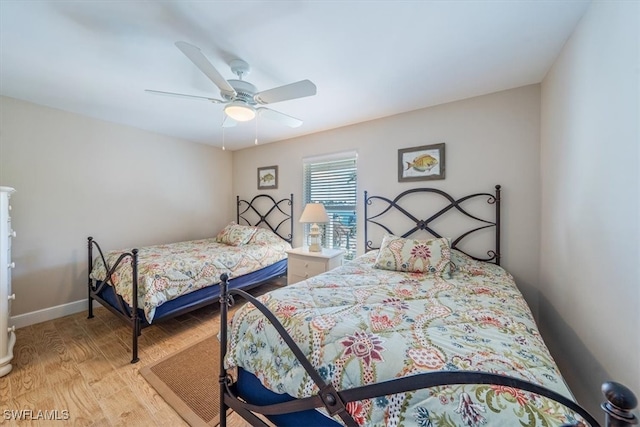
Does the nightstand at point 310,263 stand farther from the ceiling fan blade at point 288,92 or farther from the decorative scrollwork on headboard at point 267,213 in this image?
the ceiling fan blade at point 288,92

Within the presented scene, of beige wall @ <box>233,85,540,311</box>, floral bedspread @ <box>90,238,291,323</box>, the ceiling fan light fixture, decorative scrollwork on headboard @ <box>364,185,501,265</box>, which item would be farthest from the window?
the ceiling fan light fixture

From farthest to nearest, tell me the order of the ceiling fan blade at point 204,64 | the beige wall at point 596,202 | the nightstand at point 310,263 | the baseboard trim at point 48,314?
1. the nightstand at point 310,263
2. the baseboard trim at point 48,314
3. the ceiling fan blade at point 204,64
4. the beige wall at point 596,202

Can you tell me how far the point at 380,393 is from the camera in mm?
822

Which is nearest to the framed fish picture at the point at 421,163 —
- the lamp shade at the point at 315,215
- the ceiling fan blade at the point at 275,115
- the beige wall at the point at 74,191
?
the lamp shade at the point at 315,215

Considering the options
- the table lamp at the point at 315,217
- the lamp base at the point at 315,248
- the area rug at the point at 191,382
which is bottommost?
the area rug at the point at 191,382

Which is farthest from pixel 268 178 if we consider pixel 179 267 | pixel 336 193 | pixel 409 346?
pixel 409 346

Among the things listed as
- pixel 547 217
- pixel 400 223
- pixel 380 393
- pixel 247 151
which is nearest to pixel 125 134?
pixel 247 151

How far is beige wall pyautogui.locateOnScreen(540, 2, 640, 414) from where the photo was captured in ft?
3.46

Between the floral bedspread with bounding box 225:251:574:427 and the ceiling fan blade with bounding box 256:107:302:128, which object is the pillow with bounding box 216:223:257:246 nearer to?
the ceiling fan blade with bounding box 256:107:302:128

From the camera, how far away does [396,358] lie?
942mm

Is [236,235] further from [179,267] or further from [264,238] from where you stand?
[179,267]

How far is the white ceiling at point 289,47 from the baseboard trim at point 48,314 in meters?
2.29

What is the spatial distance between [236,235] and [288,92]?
2433mm

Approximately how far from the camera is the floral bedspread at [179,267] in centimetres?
220
